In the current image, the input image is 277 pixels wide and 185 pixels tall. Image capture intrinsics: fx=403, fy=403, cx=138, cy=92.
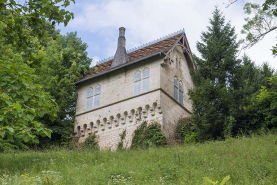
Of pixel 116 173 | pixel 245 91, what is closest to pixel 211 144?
pixel 245 91

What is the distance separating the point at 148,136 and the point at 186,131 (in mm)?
2621

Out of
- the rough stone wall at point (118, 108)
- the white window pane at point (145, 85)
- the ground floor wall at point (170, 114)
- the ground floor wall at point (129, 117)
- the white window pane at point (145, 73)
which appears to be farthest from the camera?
the white window pane at point (145, 73)

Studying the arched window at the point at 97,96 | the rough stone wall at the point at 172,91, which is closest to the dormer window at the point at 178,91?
the rough stone wall at the point at 172,91

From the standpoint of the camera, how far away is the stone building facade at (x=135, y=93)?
2548 cm

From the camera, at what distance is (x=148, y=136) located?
2406 cm

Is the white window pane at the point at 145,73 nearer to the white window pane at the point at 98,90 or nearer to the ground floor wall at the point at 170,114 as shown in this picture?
the ground floor wall at the point at 170,114

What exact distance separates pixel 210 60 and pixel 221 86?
1967mm

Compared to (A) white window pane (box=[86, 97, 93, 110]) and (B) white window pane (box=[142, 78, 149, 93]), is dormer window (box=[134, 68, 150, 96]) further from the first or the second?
(A) white window pane (box=[86, 97, 93, 110])

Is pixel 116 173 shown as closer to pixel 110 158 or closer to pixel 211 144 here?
pixel 110 158

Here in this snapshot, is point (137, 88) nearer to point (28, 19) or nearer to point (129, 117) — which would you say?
point (129, 117)

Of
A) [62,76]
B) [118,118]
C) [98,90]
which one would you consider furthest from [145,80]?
[62,76]

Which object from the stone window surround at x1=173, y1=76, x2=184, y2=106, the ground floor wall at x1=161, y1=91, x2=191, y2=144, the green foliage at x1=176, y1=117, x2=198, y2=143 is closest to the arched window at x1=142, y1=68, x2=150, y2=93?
the ground floor wall at x1=161, y1=91, x2=191, y2=144

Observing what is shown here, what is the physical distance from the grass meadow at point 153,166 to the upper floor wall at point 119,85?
9.58 metres

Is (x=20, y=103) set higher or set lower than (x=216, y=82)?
lower
